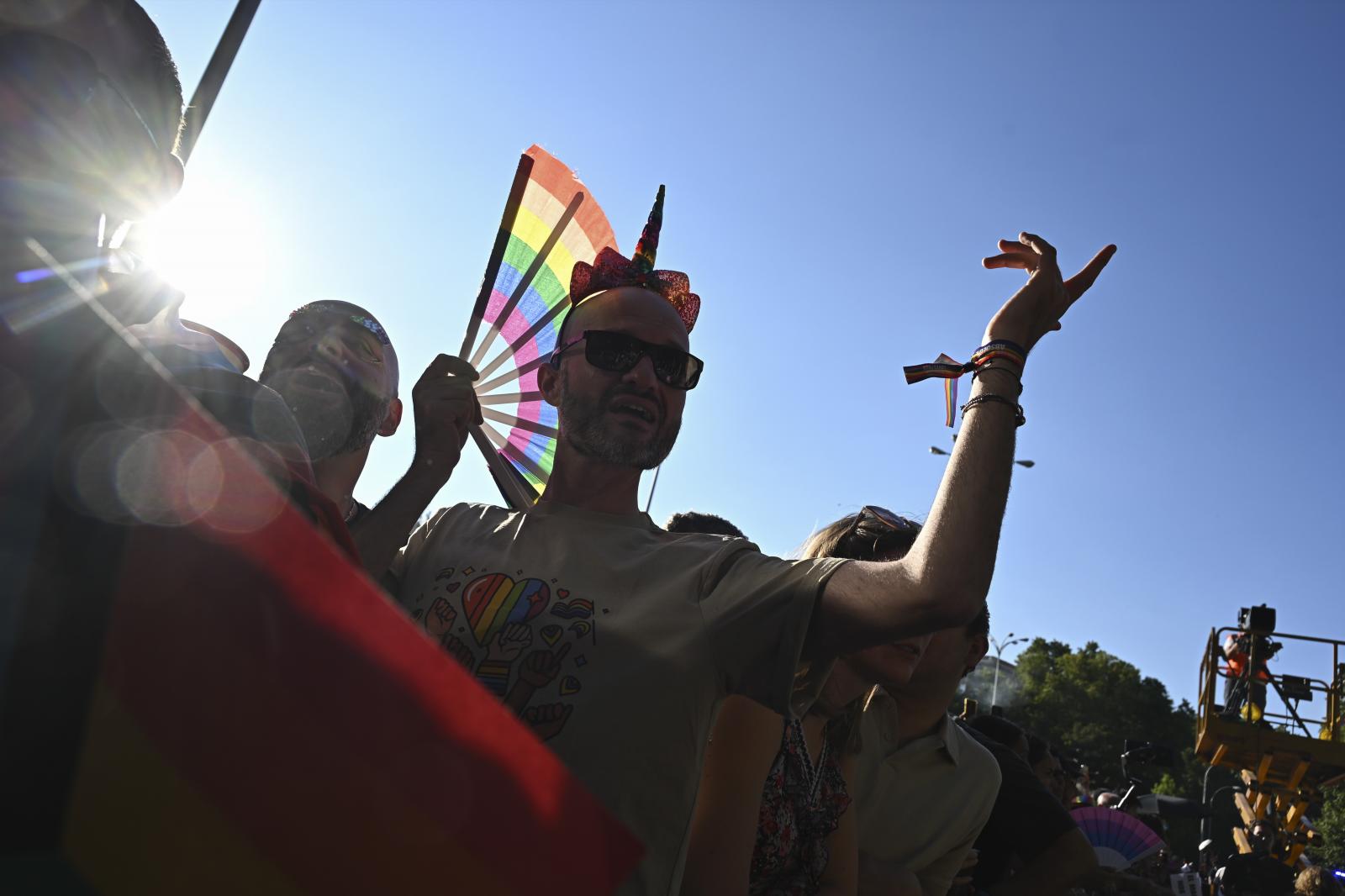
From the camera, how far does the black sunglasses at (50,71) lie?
33.9 inches

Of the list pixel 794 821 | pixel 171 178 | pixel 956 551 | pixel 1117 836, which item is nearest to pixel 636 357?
pixel 956 551

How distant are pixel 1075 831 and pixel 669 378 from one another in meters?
2.50

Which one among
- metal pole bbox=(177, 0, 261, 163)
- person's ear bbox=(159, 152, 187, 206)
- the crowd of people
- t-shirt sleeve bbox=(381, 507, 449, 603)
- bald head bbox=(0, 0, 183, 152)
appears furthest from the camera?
metal pole bbox=(177, 0, 261, 163)

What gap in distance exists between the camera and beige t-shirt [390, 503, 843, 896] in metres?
1.63

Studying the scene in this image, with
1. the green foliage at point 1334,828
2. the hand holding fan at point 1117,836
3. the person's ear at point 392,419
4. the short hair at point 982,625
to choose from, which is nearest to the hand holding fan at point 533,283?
the person's ear at point 392,419

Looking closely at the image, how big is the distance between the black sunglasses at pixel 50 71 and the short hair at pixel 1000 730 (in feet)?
15.3

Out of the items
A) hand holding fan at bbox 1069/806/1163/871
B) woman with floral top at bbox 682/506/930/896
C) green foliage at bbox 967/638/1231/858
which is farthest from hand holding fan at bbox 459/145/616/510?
green foliage at bbox 967/638/1231/858

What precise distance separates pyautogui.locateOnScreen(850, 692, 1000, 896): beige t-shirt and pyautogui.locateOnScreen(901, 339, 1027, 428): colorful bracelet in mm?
1357

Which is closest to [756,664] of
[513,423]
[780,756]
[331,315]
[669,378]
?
[780,756]

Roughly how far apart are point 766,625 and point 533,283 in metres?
1.99

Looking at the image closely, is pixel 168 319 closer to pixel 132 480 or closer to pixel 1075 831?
pixel 132 480

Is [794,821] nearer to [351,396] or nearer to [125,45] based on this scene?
[351,396]

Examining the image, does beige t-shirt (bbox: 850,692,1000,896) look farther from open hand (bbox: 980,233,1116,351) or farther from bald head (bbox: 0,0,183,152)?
bald head (bbox: 0,0,183,152)

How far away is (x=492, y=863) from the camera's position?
876mm
